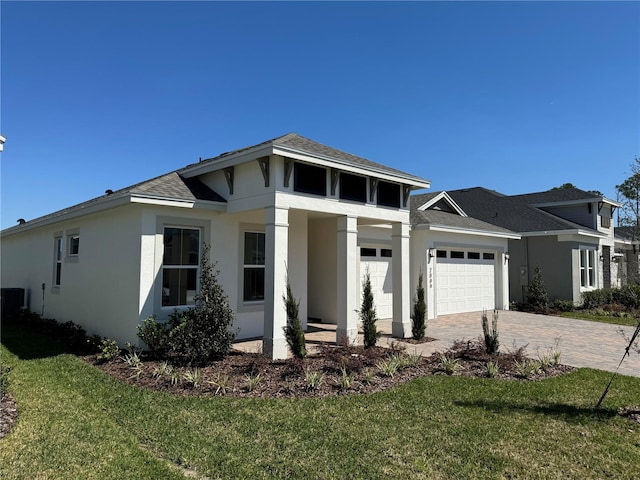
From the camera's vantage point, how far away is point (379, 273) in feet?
46.7

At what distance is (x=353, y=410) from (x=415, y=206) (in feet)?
42.1

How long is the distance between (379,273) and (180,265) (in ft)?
24.8

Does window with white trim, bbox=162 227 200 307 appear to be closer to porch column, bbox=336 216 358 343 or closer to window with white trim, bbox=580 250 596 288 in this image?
porch column, bbox=336 216 358 343

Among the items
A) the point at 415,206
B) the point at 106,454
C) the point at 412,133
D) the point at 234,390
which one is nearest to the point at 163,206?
the point at 234,390

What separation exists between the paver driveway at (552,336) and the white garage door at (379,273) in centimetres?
115

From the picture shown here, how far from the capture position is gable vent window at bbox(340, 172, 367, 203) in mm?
9633

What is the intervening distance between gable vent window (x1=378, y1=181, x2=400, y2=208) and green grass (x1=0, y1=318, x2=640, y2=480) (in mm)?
5329

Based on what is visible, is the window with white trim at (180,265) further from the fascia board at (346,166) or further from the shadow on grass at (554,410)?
the shadow on grass at (554,410)

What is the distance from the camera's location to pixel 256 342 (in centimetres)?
970

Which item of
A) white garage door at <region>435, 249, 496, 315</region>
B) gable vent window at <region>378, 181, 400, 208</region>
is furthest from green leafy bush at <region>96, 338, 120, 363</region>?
white garage door at <region>435, 249, 496, 315</region>

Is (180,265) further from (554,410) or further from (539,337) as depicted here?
(539,337)

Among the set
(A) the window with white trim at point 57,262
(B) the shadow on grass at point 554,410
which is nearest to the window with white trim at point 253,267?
(B) the shadow on grass at point 554,410

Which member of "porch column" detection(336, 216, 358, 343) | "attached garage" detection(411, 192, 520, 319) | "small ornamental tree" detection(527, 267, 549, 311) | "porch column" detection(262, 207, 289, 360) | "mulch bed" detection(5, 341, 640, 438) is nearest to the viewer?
"mulch bed" detection(5, 341, 640, 438)

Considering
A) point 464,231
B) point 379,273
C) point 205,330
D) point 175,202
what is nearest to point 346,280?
point 205,330
